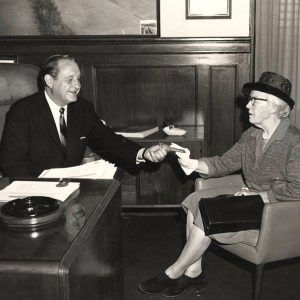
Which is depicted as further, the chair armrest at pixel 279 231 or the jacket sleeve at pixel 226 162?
the jacket sleeve at pixel 226 162

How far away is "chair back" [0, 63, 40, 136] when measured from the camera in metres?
3.35

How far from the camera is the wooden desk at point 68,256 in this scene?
1.38 meters

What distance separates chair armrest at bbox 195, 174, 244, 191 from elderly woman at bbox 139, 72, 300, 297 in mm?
57

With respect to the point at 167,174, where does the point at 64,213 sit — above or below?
above

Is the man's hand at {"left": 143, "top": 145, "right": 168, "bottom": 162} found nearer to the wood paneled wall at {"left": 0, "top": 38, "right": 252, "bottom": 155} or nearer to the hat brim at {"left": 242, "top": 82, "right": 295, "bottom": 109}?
the hat brim at {"left": 242, "top": 82, "right": 295, "bottom": 109}

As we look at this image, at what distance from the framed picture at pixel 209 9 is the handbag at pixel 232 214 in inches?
80.6

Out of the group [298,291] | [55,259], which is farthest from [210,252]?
[55,259]

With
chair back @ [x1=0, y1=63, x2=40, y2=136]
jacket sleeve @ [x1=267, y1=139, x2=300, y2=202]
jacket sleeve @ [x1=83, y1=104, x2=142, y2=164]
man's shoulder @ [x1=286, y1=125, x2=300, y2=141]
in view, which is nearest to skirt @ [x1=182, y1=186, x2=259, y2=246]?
jacket sleeve @ [x1=267, y1=139, x2=300, y2=202]

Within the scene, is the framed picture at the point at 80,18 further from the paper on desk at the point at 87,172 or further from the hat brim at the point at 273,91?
the paper on desk at the point at 87,172

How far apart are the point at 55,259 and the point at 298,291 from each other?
207 centimetres

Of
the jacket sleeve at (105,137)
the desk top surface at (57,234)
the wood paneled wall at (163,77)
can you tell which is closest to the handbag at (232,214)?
the desk top surface at (57,234)

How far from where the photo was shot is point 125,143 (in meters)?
3.29

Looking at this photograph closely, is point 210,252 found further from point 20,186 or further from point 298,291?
point 20,186

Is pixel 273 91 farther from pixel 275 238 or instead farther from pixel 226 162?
pixel 275 238
